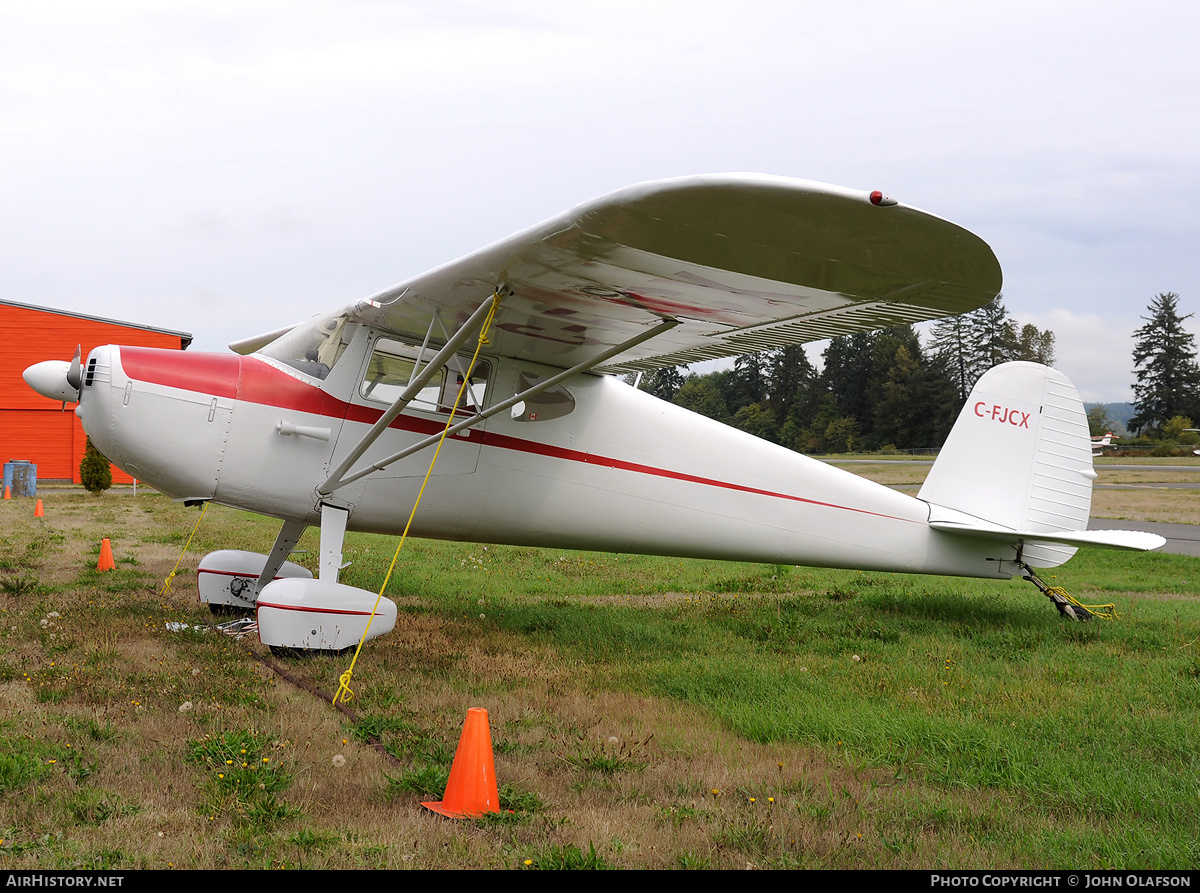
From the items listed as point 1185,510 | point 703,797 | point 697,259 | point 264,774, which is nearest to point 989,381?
point 697,259

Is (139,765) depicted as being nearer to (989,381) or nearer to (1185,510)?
(989,381)

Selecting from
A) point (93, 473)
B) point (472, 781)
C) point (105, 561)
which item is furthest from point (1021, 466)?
point (93, 473)

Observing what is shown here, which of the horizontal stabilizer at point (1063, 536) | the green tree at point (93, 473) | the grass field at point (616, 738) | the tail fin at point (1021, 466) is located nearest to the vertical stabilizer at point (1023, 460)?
the tail fin at point (1021, 466)

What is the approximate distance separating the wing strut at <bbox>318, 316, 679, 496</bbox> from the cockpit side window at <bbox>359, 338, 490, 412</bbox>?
476mm

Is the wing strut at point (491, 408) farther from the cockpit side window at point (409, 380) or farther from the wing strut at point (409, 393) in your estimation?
the cockpit side window at point (409, 380)

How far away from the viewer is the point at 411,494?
6.75 metres

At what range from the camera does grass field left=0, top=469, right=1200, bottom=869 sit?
3.07 m

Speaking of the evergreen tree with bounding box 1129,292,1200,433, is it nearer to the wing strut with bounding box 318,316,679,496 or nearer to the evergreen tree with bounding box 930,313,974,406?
the evergreen tree with bounding box 930,313,974,406

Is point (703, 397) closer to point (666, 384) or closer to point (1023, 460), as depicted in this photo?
point (666, 384)

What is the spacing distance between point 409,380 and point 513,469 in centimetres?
114

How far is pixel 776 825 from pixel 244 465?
15.6 feet

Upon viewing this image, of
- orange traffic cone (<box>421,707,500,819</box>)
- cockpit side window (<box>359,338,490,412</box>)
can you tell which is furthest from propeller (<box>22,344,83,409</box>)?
orange traffic cone (<box>421,707,500,819</box>)

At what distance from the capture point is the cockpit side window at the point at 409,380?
667 centimetres

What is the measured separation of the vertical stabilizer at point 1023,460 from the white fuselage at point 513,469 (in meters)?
0.45
